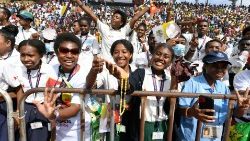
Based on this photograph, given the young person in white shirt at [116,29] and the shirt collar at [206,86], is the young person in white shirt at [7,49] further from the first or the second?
the young person in white shirt at [116,29]

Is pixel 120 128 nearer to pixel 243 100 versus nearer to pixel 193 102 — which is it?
pixel 193 102

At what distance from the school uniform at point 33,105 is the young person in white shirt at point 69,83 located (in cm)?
12

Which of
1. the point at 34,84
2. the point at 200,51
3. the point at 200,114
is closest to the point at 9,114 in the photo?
the point at 34,84

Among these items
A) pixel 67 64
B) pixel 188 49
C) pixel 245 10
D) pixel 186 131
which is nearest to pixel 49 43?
pixel 188 49

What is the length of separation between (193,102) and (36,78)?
1488mm

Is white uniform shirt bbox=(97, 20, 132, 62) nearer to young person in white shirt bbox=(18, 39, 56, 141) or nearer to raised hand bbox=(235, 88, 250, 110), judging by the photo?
young person in white shirt bbox=(18, 39, 56, 141)

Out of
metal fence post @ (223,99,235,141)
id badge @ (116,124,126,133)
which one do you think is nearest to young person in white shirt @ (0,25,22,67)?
id badge @ (116,124,126,133)

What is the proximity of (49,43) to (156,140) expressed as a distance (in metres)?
3.22

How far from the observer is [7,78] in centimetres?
348

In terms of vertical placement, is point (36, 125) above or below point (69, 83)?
below

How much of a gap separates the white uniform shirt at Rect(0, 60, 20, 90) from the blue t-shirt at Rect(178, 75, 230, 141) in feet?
5.04

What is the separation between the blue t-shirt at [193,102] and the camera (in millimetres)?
3518

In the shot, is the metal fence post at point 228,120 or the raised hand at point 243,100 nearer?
the raised hand at point 243,100

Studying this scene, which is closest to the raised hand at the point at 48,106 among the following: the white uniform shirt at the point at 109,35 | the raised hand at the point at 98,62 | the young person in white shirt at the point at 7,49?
the raised hand at the point at 98,62
